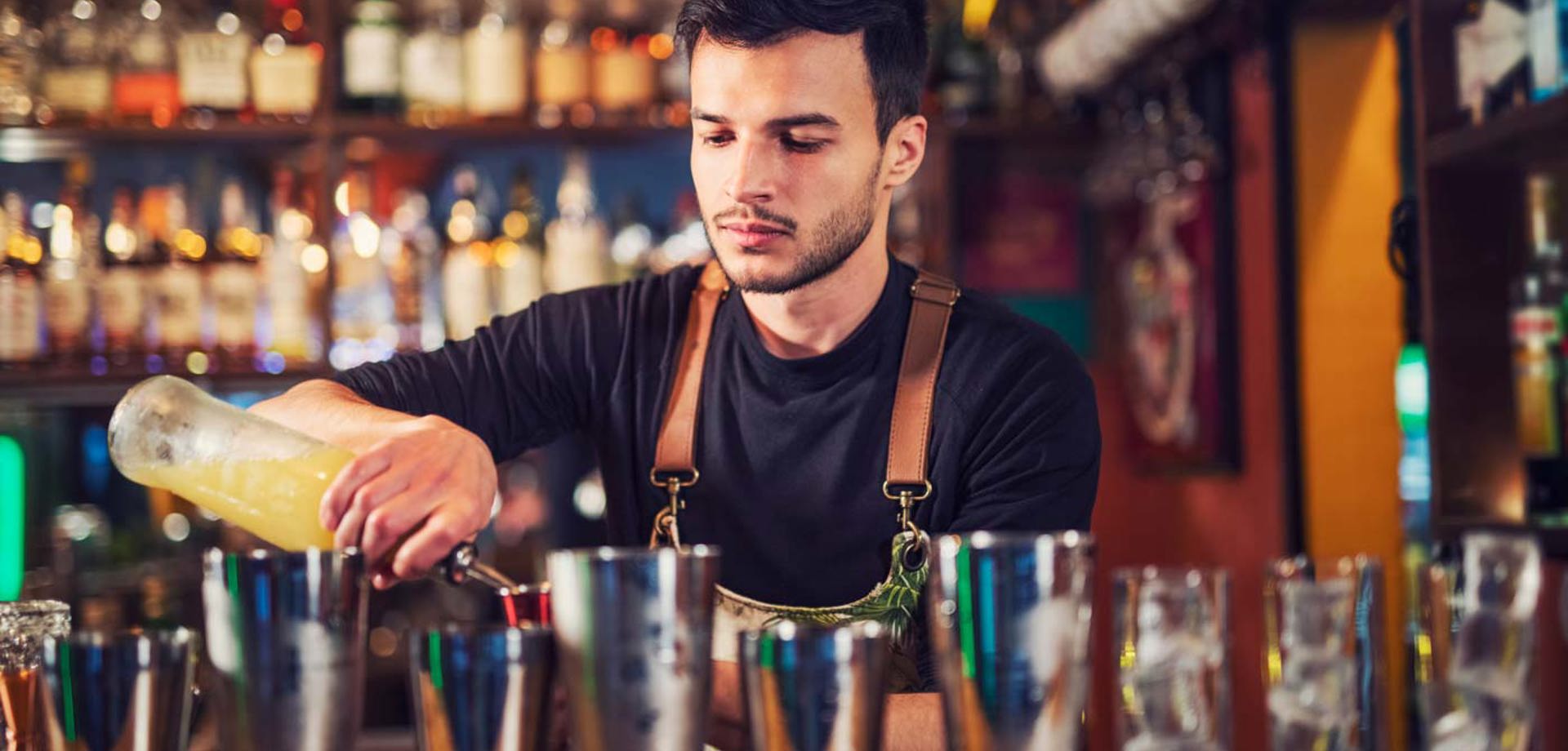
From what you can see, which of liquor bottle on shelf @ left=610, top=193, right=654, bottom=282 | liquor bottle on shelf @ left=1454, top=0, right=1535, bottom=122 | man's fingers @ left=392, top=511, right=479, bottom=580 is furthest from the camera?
liquor bottle on shelf @ left=610, top=193, right=654, bottom=282

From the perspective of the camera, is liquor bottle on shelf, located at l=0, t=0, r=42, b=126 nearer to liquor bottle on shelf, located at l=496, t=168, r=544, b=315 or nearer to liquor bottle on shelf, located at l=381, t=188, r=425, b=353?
liquor bottle on shelf, located at l=381, t=188, r=425, b=353

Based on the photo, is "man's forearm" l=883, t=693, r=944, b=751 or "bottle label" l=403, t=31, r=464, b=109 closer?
"man's forearm" l=883, t=693, r=944, b=751

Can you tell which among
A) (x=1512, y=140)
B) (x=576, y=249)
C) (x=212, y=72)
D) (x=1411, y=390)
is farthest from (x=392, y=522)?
(x=1411, y=390)

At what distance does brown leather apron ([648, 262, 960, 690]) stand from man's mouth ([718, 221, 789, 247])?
197 mm

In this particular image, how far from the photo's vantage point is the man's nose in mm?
1562

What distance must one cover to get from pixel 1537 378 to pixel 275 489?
1.69 meters

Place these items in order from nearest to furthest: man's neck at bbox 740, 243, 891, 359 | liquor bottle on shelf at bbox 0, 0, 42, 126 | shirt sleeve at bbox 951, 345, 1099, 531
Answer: shirt sleeve at bbox 951, 345, 1099, 531
man's neck at bbox 740, 243, 891, 359
liquor bottle on shelf at bbox 0, 0, 42, 126

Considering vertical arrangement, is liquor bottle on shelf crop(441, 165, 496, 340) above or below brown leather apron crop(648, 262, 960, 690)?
above

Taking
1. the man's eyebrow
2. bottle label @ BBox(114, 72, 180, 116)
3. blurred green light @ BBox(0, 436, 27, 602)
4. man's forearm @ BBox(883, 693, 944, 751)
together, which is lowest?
man's forearm @ BBox(883, 693, 944, 751)

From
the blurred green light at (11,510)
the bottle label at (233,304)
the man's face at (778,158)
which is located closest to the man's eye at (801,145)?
the man's face at (778,158)

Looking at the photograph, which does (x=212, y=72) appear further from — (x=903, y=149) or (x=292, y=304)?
(x=903, y=149)

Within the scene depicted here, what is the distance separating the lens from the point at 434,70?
323 centimetres

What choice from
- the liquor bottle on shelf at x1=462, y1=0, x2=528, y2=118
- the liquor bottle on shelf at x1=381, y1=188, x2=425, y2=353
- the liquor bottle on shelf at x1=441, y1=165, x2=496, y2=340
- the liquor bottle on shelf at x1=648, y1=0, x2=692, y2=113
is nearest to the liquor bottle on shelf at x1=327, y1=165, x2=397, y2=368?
the liquor bottle on shelf at x1=381, y1=188, x2=425, y2=353

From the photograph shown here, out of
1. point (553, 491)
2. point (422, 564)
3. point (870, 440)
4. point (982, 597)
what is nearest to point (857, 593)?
point (870, 440)
